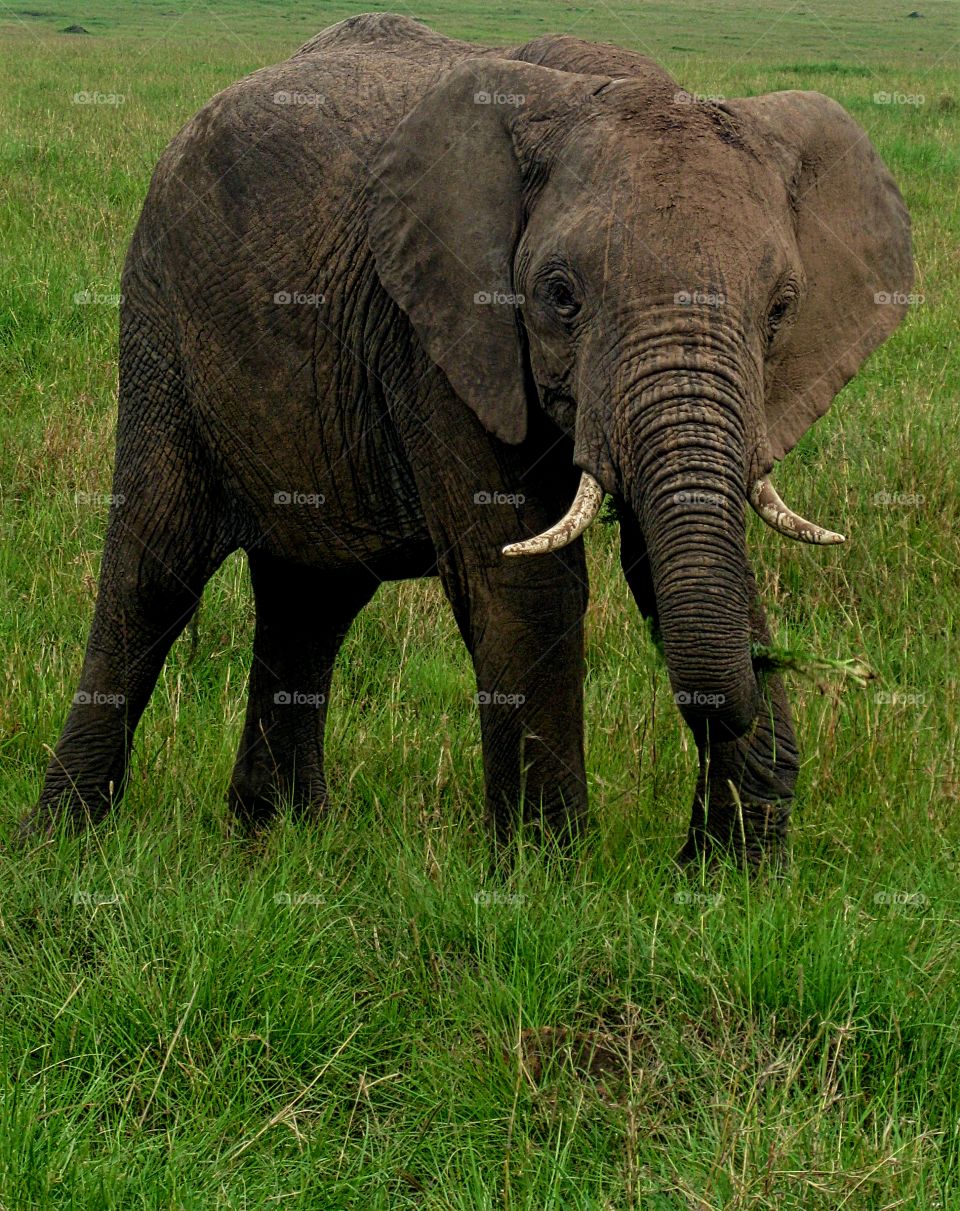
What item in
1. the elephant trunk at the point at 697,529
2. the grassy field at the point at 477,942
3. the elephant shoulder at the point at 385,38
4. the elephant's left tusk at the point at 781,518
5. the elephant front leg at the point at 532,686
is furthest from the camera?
the elephant shoulder at the point at 385,38

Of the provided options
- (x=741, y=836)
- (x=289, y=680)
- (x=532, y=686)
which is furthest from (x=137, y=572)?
(x=741, y=836)

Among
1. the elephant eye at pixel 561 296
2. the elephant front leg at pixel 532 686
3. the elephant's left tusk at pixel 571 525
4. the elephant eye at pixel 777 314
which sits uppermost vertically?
the elephant eye at pixel 561 296

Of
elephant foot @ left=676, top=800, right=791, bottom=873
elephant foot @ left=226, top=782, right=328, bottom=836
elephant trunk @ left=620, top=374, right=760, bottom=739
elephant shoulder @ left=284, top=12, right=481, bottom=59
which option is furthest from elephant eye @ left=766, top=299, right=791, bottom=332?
elephant foot @ left=226, top=782, right=328, bottom=836

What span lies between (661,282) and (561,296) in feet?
0.94

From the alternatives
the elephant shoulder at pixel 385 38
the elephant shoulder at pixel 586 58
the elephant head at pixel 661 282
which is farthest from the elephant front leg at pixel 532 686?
the elephant shoulder at pixel 385 38

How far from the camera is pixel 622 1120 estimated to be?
3.14m

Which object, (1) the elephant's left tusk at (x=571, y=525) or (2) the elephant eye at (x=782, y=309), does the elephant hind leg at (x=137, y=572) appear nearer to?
(1) the elephant's left tusk at (x=571, y=525)

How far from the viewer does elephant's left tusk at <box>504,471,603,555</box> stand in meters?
3.53

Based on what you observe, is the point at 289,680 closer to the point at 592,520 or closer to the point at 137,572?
the point at 137,572

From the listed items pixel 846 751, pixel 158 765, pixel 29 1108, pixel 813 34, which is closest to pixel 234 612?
pixel 158 765

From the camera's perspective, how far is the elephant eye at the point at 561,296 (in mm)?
3740

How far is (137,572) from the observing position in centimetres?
495

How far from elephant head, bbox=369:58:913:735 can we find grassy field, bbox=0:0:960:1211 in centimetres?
63

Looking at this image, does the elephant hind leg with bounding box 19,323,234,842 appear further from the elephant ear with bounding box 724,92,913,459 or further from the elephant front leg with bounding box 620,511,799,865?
the elephant ear with bounding box 724,92,913,459
